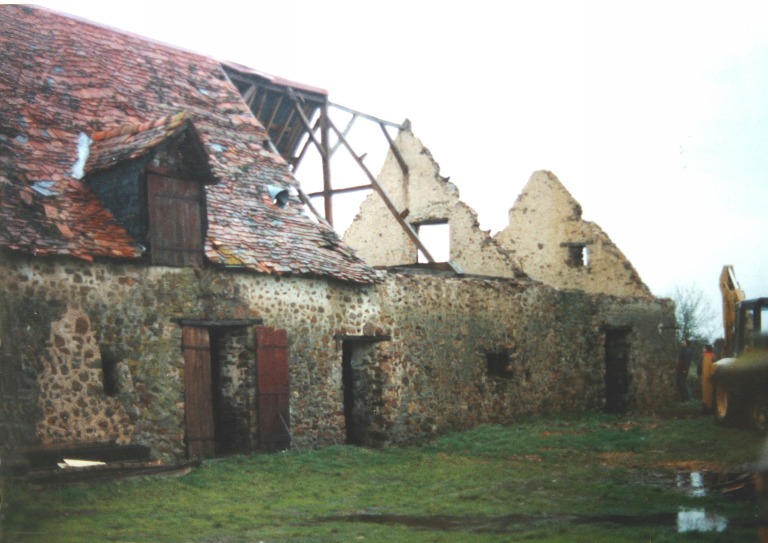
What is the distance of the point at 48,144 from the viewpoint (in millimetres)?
12195

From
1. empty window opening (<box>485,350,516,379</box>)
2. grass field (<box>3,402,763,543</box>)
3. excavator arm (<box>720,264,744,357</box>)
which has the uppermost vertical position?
excavator arm (<box>720,264,744,357</box>)

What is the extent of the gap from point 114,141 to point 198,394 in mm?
3721

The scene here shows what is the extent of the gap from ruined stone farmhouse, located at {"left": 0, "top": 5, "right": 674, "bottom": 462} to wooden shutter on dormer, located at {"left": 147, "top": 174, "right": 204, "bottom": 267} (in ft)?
0.08

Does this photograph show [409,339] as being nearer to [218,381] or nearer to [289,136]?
[218,381]

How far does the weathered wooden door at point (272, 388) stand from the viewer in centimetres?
1300

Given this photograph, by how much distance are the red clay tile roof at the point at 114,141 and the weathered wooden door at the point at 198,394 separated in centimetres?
116

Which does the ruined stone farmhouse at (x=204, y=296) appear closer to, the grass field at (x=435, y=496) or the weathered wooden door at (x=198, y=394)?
the weathered wooden door at (x=198, y=394)

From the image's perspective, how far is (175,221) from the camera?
12.2 m

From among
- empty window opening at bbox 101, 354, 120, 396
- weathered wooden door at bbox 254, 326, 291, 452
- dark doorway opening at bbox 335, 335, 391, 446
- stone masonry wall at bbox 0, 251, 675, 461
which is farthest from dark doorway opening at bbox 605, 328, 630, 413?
empty window opening at bbox 101, 354, 120, 396

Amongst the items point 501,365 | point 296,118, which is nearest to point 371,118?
point 296,118

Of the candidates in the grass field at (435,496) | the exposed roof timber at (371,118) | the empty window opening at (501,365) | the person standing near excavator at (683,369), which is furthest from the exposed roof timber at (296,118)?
the person standing near excavator at (683,369)

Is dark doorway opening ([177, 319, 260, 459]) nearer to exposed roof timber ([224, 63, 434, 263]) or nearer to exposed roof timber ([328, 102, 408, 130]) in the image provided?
exposed roof timber ([224, 63, 434, 263])

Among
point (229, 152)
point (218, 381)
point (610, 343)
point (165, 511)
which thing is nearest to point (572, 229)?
point (610, 343)

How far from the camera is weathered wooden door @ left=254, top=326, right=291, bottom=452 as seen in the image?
13000 millimetres
